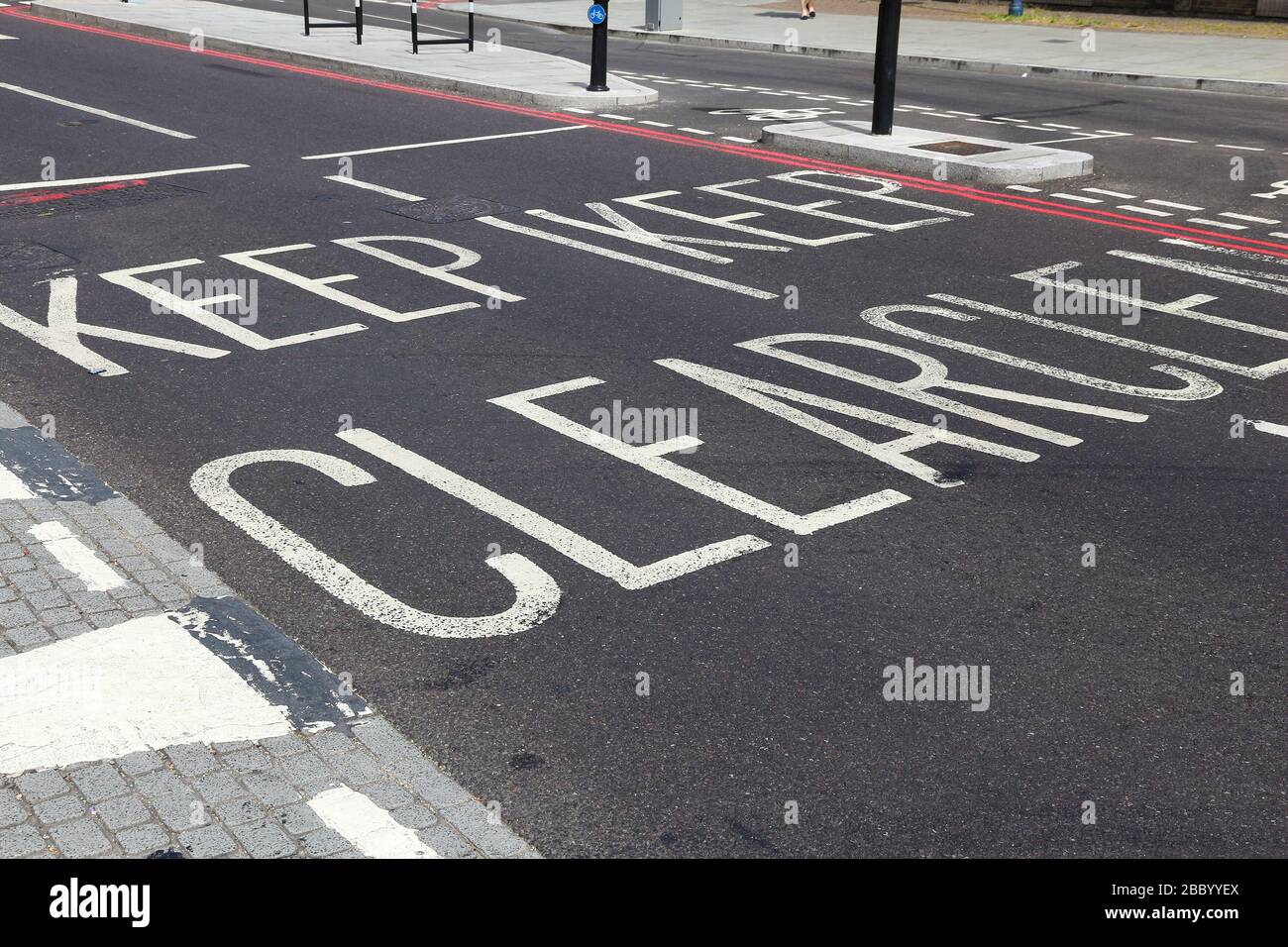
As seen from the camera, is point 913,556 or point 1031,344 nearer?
point 913,556

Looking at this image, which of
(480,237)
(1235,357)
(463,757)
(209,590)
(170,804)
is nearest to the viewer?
(170,804)

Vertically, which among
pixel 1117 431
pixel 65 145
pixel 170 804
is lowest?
pixel 170 804

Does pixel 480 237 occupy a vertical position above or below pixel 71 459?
above

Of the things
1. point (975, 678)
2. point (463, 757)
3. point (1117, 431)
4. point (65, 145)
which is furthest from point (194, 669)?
point (65, 145)

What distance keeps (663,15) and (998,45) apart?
7.37m

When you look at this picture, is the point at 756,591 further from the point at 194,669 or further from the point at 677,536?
the point at 194,669

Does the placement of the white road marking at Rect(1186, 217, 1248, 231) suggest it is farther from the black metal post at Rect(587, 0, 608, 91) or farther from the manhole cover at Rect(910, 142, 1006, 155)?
the black metal post at Rect(587, 0, 608, 91)

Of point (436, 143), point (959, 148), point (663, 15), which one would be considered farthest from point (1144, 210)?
point (663, 15)

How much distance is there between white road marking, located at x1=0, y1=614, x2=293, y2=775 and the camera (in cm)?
474

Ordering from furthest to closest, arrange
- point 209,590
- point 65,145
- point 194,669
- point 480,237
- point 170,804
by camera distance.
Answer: point 65,145 → point 480,237 → point 209,590 → point 194,669 → point 170,804

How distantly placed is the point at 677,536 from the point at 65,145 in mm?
11691

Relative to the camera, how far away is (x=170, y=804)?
174 inches

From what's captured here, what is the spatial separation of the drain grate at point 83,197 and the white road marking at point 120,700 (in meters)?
8.21

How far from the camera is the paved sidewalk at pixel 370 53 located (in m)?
20.0
